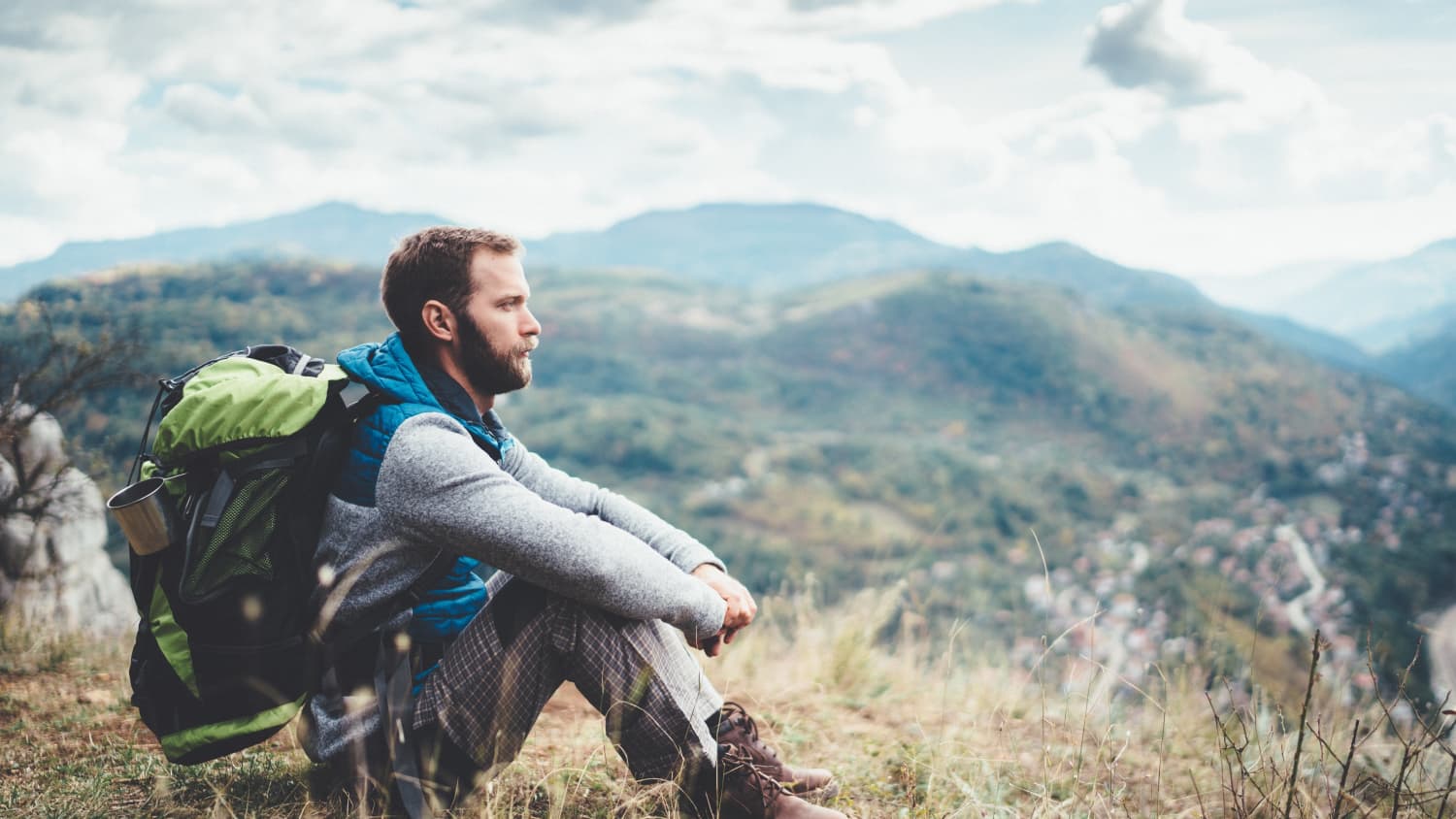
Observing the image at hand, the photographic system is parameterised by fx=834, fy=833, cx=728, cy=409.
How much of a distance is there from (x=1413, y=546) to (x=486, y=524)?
62085 mm

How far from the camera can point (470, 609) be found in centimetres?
191

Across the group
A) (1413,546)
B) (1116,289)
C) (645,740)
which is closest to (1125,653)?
(645,740)

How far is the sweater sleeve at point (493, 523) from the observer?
1.59 meters

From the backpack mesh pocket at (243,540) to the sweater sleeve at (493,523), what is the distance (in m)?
0.21

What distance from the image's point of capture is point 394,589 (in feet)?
5.74

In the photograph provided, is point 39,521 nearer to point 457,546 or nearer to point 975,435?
point 457,546

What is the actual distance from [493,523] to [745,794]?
0.80 meters

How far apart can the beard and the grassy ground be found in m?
0.89

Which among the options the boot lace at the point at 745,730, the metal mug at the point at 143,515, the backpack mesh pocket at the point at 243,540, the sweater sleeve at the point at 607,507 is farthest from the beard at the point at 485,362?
the boot lace at the point at 745,730

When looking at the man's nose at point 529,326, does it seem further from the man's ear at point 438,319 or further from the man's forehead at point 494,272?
the man's ear at point 438,319

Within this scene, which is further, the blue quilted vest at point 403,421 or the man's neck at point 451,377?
the man's neck at point 451,377

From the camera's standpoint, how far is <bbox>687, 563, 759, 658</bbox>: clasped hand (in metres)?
1.84

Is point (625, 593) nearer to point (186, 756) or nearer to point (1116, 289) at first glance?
point (186, 756)

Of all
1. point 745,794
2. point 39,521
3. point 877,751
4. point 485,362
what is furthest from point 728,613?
point 39,521
